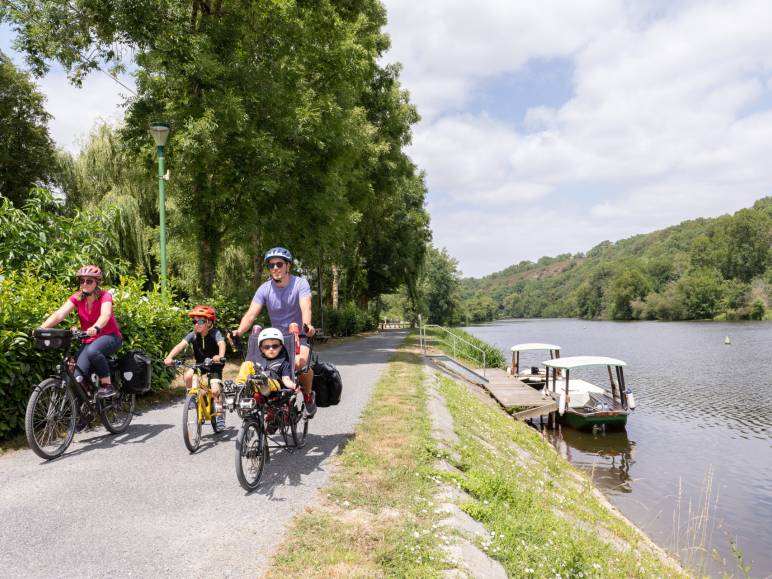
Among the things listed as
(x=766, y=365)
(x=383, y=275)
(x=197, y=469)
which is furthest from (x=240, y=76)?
(x=766, y=365)

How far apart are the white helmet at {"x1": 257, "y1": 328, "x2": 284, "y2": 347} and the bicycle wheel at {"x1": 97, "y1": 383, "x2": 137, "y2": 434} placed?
2.51 metres

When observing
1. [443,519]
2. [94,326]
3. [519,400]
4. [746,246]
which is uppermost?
[746,246]

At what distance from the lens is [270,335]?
199 inches

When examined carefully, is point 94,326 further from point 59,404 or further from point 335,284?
point 335,284

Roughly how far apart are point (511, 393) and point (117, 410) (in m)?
13.0

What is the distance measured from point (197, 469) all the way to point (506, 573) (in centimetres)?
328

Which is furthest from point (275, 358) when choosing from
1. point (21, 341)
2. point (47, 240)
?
point (47, 240)

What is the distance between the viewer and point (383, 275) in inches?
1543

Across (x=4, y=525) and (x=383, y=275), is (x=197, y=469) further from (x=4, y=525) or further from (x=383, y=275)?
(x=383, y=275)

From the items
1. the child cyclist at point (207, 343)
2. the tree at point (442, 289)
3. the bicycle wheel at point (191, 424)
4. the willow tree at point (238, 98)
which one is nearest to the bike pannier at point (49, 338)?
the child cyclist at point (207, 343)

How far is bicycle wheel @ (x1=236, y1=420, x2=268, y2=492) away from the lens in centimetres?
454

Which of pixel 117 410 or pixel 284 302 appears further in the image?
pixel 117 410

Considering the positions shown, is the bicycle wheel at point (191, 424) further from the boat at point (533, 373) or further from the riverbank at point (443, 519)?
the boat at point (533, 373)

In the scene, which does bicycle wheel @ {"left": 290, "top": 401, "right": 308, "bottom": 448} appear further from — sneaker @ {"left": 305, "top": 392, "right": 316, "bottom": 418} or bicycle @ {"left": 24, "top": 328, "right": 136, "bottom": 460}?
bicycle @ {"left": 24, "top": 328, "right": 136, "bottom": 460}
